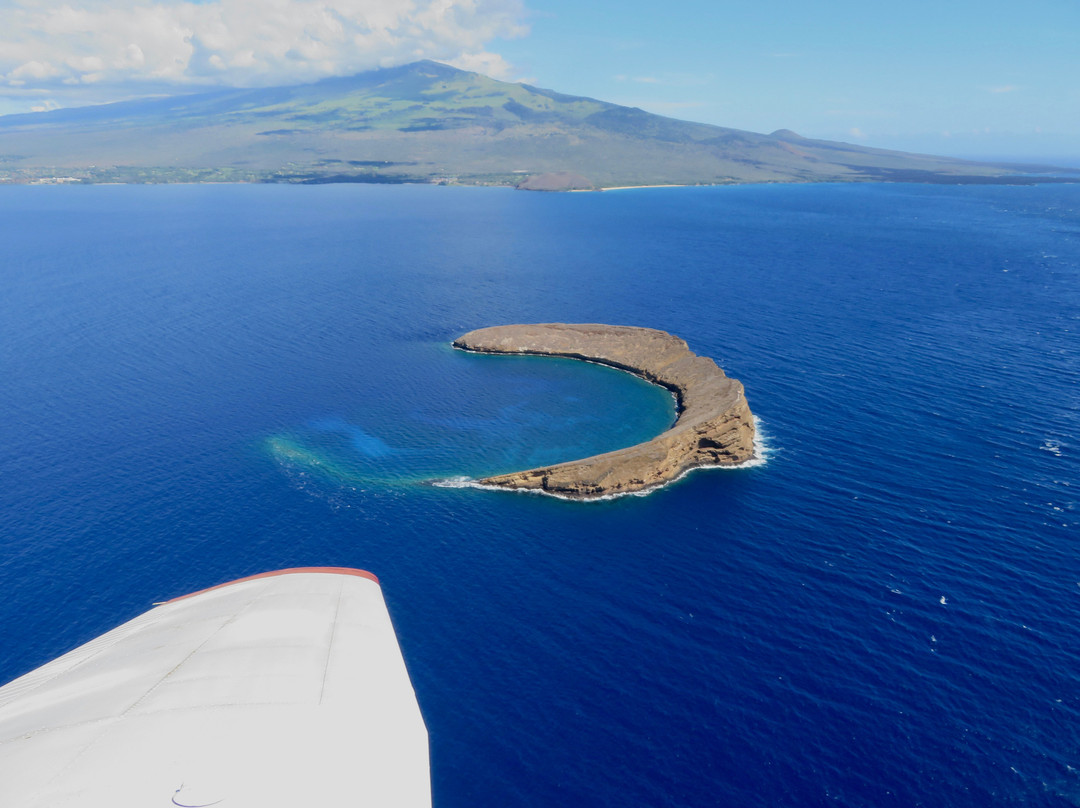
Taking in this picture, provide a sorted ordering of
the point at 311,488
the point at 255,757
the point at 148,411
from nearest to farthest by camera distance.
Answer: the point at 255,757 → the point at 311,488 → the point at 148,411

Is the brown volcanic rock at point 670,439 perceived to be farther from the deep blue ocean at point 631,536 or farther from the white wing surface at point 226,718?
the white wing surface at point 226,718

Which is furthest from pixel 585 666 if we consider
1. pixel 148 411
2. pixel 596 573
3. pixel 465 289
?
pixel 465 289

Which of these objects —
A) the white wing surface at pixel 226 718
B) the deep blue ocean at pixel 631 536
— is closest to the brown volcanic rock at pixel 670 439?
the deep blue ocean at pixel 631 536

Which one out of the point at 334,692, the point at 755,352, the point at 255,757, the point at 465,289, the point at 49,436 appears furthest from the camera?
the point at 465,289

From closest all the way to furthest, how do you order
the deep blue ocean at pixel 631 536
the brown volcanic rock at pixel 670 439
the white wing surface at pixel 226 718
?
the white wing surface at pixel 226 718
the deep blue ocean at pixel 631 536
the brown volcanic rock at pixel 670 439

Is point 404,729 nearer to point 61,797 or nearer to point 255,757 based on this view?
point 255,757
